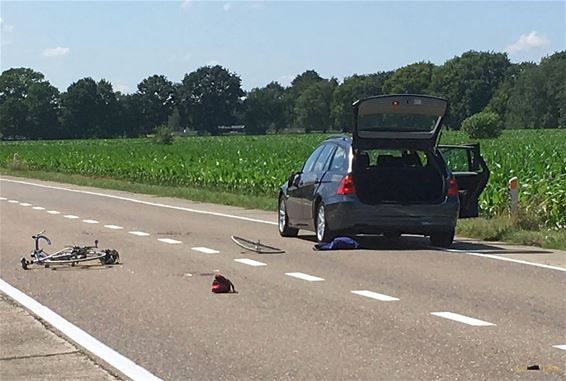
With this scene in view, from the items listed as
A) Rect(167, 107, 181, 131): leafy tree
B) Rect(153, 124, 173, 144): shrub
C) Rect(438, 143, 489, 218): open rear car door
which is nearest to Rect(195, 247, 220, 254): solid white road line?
Rect(438, 143, 489, 218): open rear car door

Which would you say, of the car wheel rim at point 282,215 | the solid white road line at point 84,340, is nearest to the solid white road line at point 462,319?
the solid white road line at point 84,340

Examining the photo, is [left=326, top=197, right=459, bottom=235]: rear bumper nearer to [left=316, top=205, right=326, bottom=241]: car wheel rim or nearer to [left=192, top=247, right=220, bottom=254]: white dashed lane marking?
[left=316, top=205, right=326, bottom=241]: car wheel rim

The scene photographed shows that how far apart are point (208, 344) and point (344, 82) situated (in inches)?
5999

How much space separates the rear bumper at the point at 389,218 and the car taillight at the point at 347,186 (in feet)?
0.55

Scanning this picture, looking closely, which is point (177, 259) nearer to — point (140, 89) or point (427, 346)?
point (427, 346)

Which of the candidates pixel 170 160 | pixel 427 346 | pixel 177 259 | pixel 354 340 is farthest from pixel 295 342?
pixel 170 160

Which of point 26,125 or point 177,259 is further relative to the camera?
point 26,125

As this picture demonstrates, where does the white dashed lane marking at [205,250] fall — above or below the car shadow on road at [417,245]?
below

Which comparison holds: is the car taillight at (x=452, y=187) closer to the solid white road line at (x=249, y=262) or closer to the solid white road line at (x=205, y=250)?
the solid white road line at (x=249, y=262)

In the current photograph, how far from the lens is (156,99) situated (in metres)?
169

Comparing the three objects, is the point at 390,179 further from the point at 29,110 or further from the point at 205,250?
the point at 29,110

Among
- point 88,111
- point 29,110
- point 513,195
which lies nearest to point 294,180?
point 513,195

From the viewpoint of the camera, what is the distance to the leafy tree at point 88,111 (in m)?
155

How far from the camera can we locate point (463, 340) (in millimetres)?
8672
